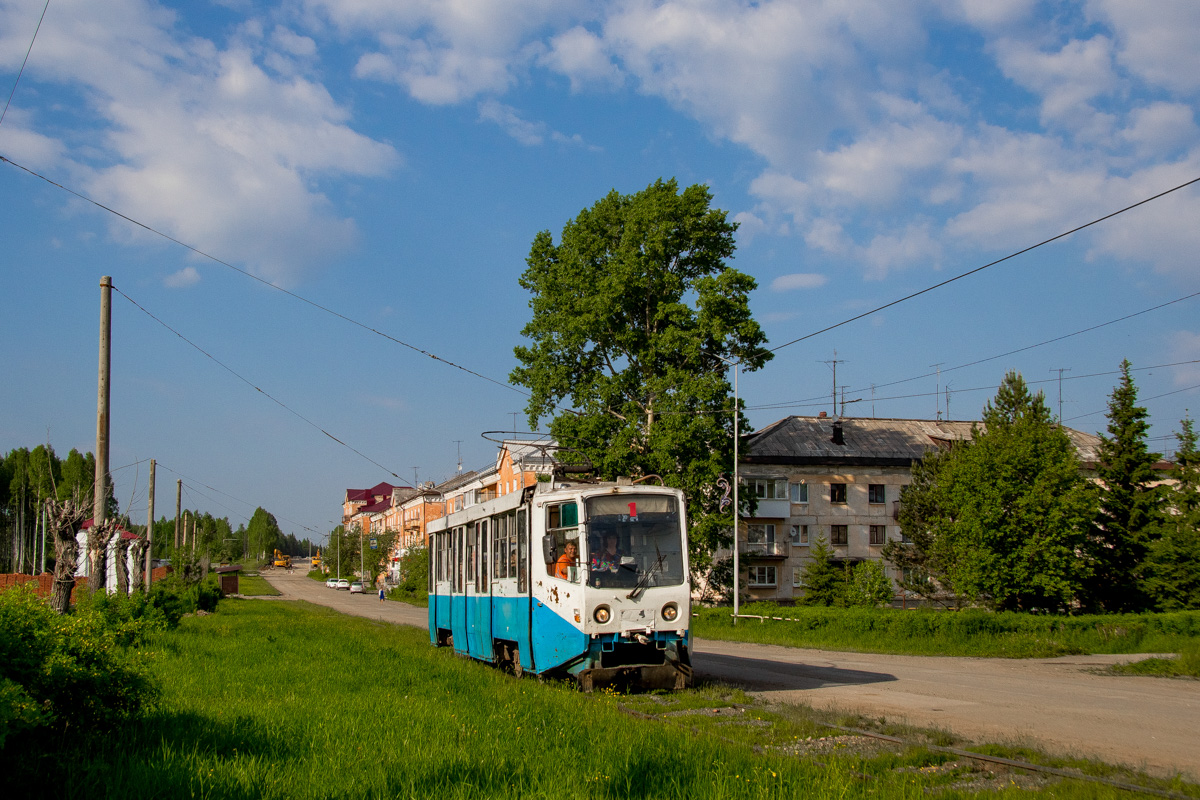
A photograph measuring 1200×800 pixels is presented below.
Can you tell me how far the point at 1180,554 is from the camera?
113ft

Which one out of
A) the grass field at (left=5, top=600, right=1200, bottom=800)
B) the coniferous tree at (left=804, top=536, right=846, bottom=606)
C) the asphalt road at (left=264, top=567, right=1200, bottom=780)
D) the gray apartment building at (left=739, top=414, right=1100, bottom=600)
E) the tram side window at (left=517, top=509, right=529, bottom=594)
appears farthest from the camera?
the gray apartment building at (left=739, top=414, right=1100, bottom=600)

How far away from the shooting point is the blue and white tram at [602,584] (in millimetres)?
13102

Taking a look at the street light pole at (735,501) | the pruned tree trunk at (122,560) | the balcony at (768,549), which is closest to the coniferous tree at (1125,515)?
the street light pole at (735,501)

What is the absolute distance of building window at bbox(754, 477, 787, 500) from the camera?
5322cm

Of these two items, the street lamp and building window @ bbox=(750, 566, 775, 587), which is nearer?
the street lamp

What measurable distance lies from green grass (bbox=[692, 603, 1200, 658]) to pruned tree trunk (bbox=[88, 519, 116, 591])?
1854cm

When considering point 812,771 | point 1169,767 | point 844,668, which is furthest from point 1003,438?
point 812,771

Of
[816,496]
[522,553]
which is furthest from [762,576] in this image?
[522,553]

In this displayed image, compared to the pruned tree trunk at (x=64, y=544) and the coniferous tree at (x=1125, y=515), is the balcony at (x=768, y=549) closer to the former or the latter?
the coniferous tree at (x=1125, y=515)

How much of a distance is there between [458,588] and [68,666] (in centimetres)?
1275

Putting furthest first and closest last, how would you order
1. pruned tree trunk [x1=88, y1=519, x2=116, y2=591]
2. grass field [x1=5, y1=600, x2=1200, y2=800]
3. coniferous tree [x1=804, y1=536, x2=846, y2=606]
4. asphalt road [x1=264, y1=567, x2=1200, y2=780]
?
coniferous tree [x1=804, y1=536, x2=846, y2=606], pruned tree trunk [x1=88, y1=519, x2=116, y2=591], asphalt road [x1=264, y1=567, x2=1200, y2=780], grass field [x1=5, y1=600, x2=1200, y2=800]

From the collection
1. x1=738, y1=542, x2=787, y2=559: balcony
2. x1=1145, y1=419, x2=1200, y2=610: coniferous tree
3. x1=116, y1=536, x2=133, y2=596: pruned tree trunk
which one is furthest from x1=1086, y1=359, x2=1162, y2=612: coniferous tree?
x1=116, y1=536, x2=133, y2=596: pruned tree trunk

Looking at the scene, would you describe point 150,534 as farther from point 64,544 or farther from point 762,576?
point 762,576

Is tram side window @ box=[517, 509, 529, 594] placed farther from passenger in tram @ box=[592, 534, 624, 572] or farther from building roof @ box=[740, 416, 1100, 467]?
building roof @ box=[740, 416, 1100, 467]
